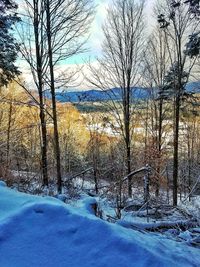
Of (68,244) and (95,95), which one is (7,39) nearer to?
(95,95)

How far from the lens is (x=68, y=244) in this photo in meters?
2.79

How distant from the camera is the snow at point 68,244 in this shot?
2605 mm

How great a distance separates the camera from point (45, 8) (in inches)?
541

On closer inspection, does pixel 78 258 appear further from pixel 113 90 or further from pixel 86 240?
pixel 113 90

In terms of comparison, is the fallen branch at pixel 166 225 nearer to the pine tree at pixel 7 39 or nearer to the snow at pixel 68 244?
the snow at pixel 68 244

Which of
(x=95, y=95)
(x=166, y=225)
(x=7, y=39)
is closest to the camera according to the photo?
(x=166, y=225)

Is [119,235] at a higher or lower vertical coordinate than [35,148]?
higher

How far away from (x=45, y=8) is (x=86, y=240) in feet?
40.8

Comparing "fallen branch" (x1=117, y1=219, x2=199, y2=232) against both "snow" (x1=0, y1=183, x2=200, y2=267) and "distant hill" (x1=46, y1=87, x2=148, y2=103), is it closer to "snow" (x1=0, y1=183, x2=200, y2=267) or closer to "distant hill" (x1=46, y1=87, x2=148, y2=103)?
"snow" (x1=0, y1=183, x2=200, y2=267)

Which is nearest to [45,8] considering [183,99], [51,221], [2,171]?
[2,171]

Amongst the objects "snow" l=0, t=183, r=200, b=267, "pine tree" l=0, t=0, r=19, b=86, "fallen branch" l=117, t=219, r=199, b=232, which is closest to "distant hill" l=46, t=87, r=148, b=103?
"pine tree" l=0, t=0, r=19, b=86

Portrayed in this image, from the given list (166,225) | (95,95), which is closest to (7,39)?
(95,95)

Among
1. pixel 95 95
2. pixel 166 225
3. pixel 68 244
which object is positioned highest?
pixel 95 95

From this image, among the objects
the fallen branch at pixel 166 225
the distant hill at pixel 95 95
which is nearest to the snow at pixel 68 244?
the fallen branch at pixel 166 225
